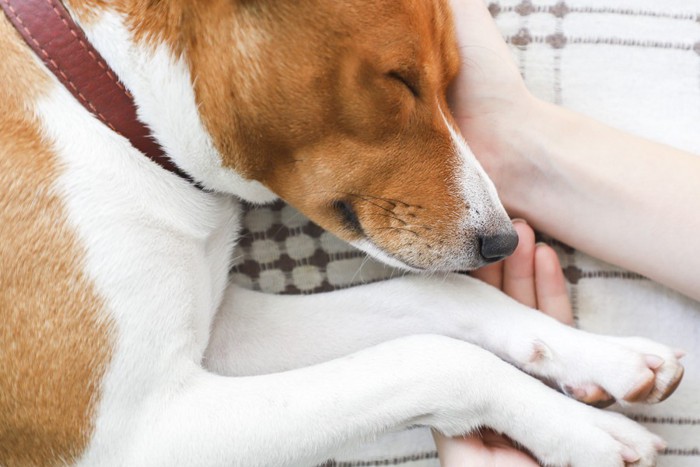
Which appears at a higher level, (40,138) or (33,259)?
(40,138)

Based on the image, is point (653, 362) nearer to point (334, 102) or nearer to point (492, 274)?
point (492, 274)

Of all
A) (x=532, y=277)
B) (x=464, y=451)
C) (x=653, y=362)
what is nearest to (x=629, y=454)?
(x=653, y=362)

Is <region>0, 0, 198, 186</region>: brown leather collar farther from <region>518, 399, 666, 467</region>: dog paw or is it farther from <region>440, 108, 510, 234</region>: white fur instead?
<region>518, 399, 666, 467</region>: dog paw

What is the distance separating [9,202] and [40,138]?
0.14 metres

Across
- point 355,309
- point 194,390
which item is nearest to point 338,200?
point 355,309

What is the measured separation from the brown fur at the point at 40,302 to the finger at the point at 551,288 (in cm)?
102

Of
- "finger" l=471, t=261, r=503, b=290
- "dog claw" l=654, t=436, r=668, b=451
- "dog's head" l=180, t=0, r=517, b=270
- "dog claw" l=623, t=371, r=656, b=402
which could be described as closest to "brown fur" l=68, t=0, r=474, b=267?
"dog's head" l=180, t=0, r=517, b=270

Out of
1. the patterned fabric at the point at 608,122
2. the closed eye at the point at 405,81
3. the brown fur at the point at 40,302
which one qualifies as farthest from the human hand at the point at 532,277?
the brown fur at the point at 40,302

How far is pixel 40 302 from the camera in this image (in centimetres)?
135

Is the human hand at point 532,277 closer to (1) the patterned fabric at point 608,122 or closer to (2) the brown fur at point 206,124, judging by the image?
(1) the patterned fabric at point 608,122

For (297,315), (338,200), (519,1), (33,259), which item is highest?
(33,259)

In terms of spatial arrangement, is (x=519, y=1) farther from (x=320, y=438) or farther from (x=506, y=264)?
(x=320, y=438)

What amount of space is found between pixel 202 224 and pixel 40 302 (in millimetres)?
386

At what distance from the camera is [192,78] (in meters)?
1.37
